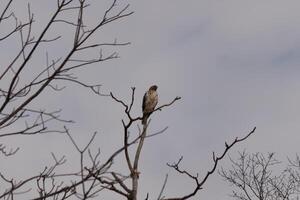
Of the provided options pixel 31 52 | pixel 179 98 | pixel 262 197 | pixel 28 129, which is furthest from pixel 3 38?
pixel 262 197

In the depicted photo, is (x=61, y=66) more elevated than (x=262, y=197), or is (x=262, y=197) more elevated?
(x=262, y=197)

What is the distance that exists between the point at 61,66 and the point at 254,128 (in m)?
1.27

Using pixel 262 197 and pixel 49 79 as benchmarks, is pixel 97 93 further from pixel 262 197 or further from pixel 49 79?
pixel 262 197

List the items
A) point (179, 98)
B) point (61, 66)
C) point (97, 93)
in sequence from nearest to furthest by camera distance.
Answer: point (61, 66) < point (97, 93) < point (179, 98)

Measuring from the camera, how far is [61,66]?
10.0ft

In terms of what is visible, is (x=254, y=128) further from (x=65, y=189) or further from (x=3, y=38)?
(x=3, y=38)

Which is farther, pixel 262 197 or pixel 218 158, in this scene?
pixel 262 197

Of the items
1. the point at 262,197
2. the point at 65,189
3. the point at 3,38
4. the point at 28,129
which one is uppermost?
the point at 262,197

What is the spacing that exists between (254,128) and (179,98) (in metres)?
0.63

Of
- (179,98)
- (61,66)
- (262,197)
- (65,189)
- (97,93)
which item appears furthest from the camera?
(262,197)

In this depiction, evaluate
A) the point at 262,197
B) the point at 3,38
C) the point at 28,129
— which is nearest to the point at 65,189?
the point at 28,129

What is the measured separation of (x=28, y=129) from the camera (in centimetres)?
301

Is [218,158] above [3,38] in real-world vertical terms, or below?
below

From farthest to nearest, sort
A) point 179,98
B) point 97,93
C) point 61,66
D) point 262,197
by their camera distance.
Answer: point 262,197, point 179,98, point 97,93, point 61,66
